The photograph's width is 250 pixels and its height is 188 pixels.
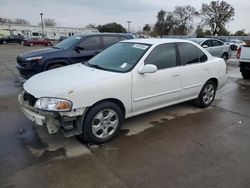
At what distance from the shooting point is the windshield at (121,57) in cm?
410

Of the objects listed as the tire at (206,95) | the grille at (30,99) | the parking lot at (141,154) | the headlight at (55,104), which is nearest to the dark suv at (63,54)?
the parking lot at (141,154)

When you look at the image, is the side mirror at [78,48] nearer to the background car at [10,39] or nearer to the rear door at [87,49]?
the rear door at [87,49]

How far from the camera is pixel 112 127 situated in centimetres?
388

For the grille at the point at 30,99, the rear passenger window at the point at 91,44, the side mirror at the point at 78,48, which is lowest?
the grille at the point at 30,99

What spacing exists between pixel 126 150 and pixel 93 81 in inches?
46.7

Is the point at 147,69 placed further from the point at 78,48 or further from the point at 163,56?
the point at 78,48

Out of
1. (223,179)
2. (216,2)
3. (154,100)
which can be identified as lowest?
(223,179)

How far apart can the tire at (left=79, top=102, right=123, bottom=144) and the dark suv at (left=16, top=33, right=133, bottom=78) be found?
152 inches

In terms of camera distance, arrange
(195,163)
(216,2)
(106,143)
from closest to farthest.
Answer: (195,163), (106,143), (216,2)

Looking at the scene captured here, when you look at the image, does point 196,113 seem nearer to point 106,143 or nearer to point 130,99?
point 130,99

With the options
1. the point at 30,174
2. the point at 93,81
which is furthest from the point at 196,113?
the point at 30,174

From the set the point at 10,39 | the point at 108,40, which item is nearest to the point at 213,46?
the point at 108,40

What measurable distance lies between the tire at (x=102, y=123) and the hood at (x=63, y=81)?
43 centimetres

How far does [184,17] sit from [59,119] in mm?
71212
